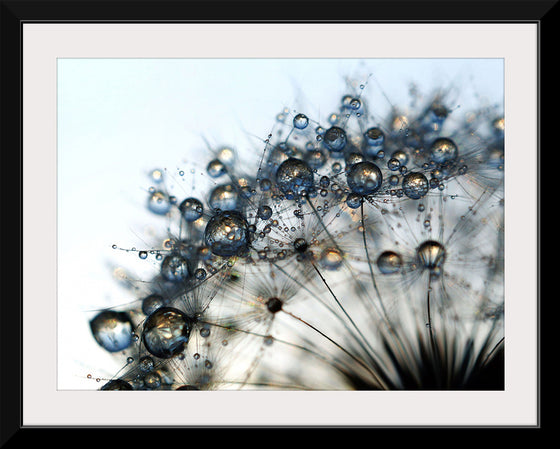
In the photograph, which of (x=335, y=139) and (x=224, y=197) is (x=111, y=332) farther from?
(x=335, y=139)

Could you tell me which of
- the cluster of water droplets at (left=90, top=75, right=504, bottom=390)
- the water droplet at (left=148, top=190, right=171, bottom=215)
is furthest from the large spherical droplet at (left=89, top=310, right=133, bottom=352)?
the water droplet at (left=148, top=190, right=171, bottom=215)

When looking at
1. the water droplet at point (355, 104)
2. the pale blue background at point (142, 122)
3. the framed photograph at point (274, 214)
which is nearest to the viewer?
the framed photograph at point (274, 214)

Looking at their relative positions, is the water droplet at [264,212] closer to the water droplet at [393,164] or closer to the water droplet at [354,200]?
the water droplet at [354,200]

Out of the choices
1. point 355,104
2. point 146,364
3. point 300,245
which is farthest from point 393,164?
point 146,364

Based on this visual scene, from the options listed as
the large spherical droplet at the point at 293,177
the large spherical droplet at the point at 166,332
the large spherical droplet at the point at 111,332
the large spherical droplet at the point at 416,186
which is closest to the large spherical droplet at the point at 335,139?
the large spherical droplet at the point at 293,177

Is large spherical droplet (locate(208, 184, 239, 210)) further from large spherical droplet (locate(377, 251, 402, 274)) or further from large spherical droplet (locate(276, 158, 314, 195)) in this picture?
large spherical droplet (locate(377, 251, 402, 274))
